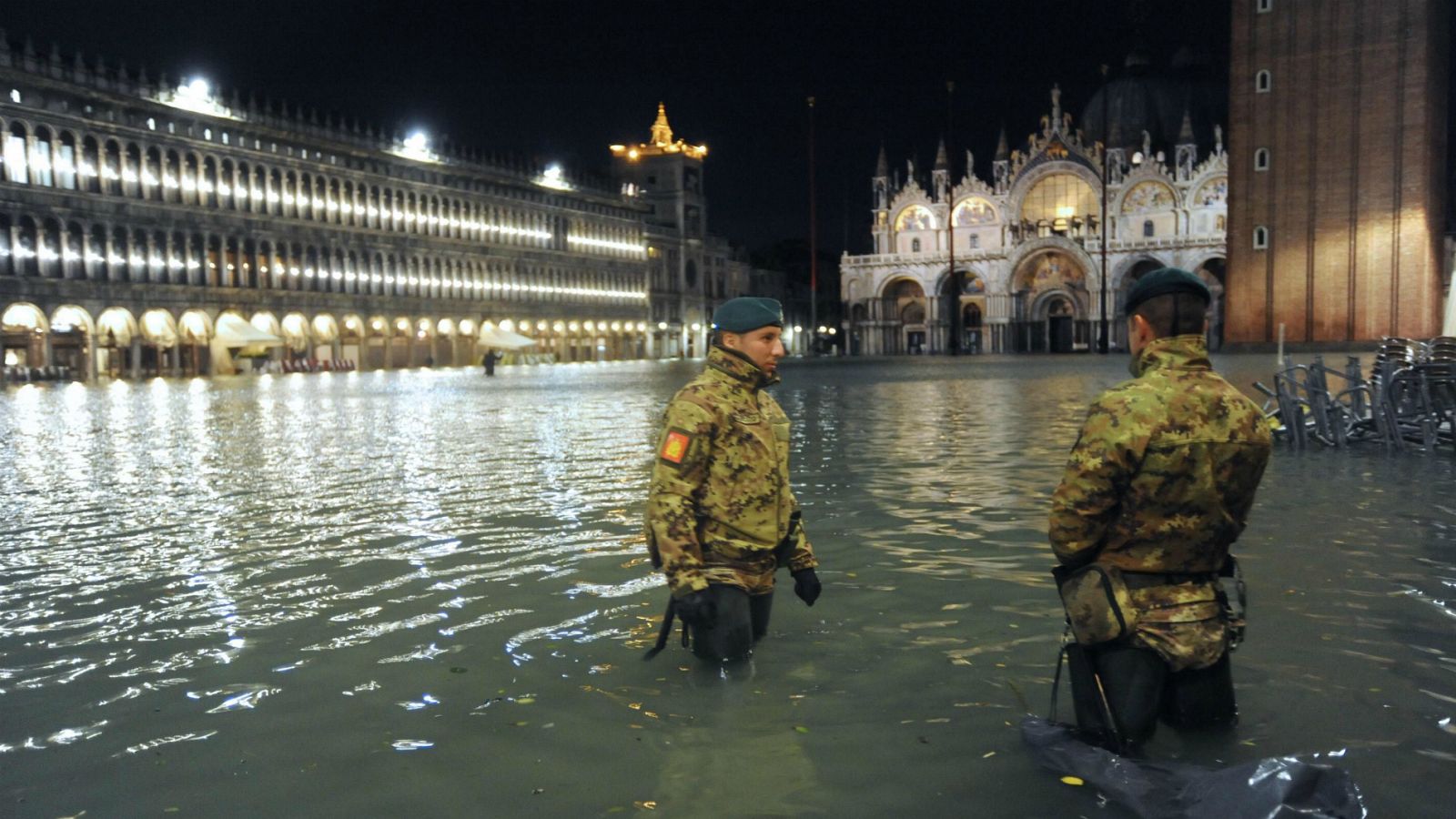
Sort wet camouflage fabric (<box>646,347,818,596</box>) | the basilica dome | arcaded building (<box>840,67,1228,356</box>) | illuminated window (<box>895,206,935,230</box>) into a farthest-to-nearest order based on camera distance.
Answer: illuminated window (<box>895,206,935,230</box>)
the basilica dome
arcaded building (<box>840,67,1228,356</box>)
wet camouflage fabric (<box>646,347,818,596</box>)

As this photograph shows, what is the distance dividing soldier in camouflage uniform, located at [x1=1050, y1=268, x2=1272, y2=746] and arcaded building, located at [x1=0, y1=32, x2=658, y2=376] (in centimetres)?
6320

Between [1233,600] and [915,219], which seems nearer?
[1233,600]

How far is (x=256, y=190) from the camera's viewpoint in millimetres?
72750

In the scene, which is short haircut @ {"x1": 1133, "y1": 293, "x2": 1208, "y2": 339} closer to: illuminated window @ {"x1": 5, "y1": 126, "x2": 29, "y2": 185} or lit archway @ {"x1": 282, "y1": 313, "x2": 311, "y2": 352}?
illuminated window @ {"x1": 5, "y1": 126, "x2": 29, "y2": 185}

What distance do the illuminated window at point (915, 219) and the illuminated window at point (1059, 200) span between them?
7.91 metres

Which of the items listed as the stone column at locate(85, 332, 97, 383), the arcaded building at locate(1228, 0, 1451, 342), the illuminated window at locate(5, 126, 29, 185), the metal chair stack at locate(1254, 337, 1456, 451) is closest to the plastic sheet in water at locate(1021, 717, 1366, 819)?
the metal chair stack at locate(1254, 337, 1456, 451)

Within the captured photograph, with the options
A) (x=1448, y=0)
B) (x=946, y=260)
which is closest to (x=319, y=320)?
(x=946, y=260)

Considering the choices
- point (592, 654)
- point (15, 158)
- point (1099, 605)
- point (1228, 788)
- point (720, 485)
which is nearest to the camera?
point (1228, 788)

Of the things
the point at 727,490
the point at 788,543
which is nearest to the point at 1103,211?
the point at 788,543

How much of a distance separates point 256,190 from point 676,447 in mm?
75003

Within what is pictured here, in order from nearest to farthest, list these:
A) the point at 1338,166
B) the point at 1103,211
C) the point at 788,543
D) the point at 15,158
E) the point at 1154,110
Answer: the point at 788,543
the point at 1338,166
the point at 15,158
the point at 1103,211
the point at 1154,110

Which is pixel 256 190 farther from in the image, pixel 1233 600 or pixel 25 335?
pixel 1233 600

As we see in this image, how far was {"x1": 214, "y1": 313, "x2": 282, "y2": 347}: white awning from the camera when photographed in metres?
62.8

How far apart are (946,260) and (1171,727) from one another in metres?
98.7
